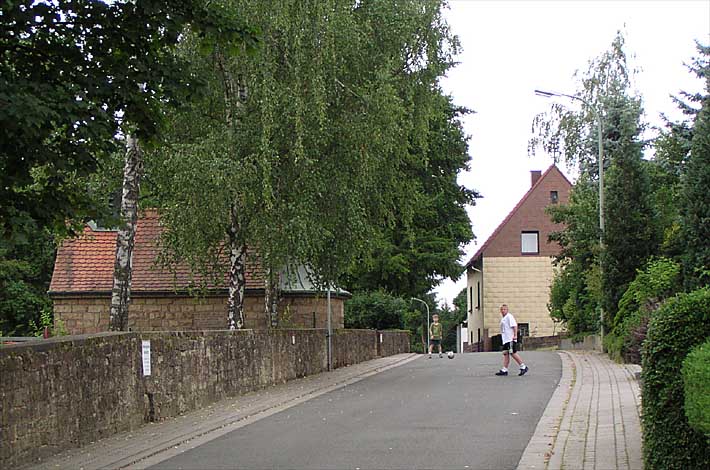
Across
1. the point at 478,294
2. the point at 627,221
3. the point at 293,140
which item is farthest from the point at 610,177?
the point at 478,294

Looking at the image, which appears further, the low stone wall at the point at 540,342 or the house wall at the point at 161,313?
the low stone wall at the point at 540,342

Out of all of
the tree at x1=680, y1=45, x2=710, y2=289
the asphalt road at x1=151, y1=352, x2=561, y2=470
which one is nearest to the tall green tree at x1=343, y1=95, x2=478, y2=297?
the tree at x1=680, y1=45, x2=710, y2=289

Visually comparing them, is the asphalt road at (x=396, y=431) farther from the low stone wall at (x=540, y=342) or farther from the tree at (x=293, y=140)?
the low stone wall at (x=540, y=342)

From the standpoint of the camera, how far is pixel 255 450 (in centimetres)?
1236

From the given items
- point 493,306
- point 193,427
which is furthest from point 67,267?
point 493,306

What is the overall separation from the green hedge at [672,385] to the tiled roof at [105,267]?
2198 centimetres

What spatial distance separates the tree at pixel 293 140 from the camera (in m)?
21.8

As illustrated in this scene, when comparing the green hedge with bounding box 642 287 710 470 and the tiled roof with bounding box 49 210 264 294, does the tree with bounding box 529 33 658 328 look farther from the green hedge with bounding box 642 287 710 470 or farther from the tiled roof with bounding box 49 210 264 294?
the green hedge with bounding box 642 287 710 470

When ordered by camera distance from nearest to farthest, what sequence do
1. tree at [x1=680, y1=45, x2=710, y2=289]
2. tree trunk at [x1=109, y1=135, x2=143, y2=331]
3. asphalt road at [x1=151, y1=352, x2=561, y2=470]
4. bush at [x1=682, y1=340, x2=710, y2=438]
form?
1. bush at [x1=682, y1=340, x2=710, y2=438]
2. asphalt road at [x1=151, y1=352, x2=561, y2=470]
3. tree trunk at [x1=109, y1=135, x2=143, y2=331]
4. tree at [x1=680, y1=45, x2=710, y2=289]

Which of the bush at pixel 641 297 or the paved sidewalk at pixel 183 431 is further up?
the bush at pixel 641 297

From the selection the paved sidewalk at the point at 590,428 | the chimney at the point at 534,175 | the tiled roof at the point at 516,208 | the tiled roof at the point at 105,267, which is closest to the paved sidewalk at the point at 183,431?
the paved sidewalk at the point at 590,428

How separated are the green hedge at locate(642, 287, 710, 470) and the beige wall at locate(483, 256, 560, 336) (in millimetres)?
52456

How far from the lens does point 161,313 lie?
32031 millimetres

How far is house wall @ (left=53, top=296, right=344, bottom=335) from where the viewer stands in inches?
1259
